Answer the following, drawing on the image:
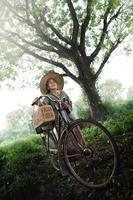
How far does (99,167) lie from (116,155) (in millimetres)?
1385

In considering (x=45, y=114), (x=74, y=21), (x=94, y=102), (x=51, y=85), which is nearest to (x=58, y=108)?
(x=45, y=114)

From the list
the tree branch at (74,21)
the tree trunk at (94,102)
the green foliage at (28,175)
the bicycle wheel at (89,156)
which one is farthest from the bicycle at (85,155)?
the tree branch at (74,21)

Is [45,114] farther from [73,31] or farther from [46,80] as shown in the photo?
[73,31]

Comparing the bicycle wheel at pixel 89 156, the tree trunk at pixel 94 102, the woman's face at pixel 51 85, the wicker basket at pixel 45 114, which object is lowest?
the bicycle wheel at pixel 89 156

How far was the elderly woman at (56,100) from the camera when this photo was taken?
19.2 ft

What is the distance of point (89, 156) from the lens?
5.36m

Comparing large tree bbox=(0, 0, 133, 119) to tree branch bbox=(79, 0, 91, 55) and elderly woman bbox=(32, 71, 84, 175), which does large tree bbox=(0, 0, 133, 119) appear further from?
elderly woman bbox=(32, 71, 84, 175)

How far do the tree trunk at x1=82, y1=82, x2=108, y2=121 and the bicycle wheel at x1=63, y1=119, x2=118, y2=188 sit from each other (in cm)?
776

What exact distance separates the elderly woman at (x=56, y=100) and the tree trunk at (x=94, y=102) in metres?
8.62

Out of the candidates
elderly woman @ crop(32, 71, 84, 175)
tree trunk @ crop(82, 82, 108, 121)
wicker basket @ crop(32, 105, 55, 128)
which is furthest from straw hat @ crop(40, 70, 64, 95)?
tree trunk @ crop(82, 82, 108, 121)

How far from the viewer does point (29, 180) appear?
24.9 feet

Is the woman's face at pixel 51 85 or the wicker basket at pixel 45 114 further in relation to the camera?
the woman's face at pixel 51 85

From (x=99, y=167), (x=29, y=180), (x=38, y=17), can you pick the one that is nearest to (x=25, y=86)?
(x=38, y=17)

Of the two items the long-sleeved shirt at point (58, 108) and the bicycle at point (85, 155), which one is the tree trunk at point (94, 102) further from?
the long-sleeved shirt at point (58, 108)
